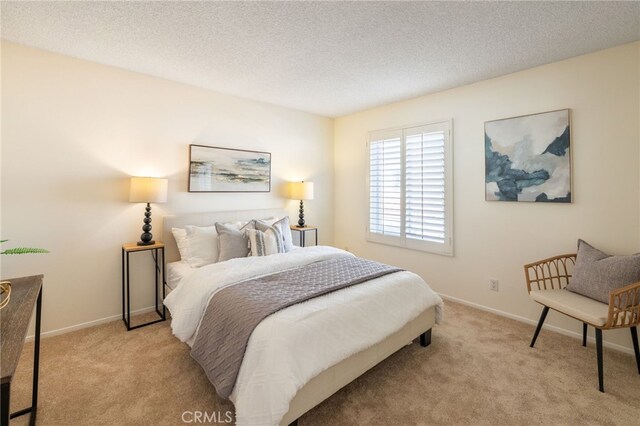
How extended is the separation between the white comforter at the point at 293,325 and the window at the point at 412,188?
1.33 metres

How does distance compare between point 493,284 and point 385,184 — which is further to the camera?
point 385,184

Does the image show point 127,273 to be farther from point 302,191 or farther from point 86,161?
point 302,191

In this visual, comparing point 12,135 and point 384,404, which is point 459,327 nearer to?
point 384,404

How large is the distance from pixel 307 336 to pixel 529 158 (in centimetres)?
277

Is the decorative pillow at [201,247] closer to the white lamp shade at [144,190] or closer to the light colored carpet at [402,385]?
the white lamp shade at [144,190]

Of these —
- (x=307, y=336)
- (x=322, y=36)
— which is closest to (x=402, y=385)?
(x=307, y=336)

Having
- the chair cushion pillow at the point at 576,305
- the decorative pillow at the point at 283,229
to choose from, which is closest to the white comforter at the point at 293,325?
the decorative pillow at the point at 283,229

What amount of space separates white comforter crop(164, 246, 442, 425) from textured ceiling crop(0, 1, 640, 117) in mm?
1882

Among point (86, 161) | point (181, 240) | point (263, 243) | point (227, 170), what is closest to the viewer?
point (86, 161)

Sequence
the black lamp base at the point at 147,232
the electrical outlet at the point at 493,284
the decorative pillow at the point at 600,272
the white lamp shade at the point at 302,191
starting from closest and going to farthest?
1. the decorative pillow at the point at 600,272
2. the black lamp base at the point at 147,232
3. the electrical outlet at the point at 493,284
4. the white lamp shade at the point at 302,191

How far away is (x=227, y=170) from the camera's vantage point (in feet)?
12.1

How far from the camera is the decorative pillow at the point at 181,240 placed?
10.1 ft

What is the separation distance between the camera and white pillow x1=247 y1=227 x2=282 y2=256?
9.72 feet

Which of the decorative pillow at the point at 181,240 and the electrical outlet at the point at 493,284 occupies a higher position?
the decorative pillow at the point at 181,240
